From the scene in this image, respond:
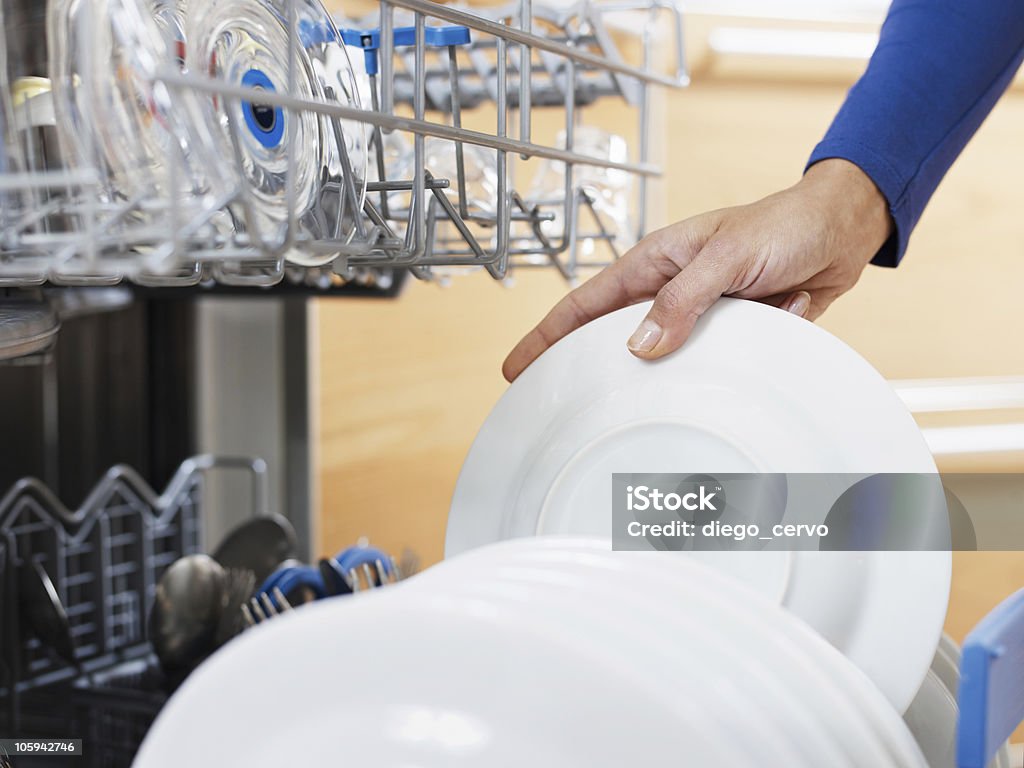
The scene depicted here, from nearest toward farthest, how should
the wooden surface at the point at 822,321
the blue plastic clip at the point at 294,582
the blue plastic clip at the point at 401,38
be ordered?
the blue plastic clip at the point at 401,38 → the blue plastic clip at the point at 294,582 → the wooden surface at the point at 822,321

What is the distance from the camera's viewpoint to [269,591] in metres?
0.73

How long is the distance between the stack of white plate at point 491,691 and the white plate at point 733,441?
0.13 m

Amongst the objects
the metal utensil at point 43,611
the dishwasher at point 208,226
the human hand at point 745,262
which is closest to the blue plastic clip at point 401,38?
the dishwasher at point 208,226

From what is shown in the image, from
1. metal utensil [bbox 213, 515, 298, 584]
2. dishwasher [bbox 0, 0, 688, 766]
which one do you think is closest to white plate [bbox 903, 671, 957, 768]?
dishwasher [bbox 0, 0, 688, 766]

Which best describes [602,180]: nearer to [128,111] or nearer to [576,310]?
[576,310]

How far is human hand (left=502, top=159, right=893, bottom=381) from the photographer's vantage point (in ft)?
1.57

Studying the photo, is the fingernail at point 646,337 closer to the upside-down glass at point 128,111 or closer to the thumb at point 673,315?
the thumb at point 673,315

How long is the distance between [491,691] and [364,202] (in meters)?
0.26

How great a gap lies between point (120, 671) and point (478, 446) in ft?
1.54

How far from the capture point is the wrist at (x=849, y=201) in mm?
577

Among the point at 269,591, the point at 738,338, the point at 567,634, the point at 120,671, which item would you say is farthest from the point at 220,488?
the point at 567,634

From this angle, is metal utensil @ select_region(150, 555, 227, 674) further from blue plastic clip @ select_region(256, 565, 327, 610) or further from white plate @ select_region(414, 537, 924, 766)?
white plate @ select_region(414, 537, 924, 766)

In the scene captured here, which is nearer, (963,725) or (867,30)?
(963,725)

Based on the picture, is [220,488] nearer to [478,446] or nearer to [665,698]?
[478,446]
